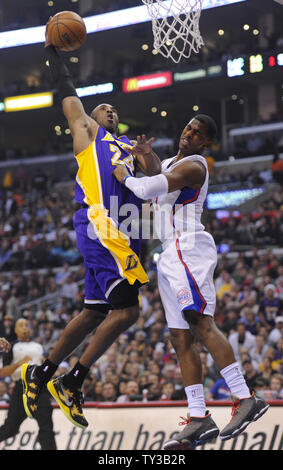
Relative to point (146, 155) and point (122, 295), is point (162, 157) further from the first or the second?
point (122, 295)

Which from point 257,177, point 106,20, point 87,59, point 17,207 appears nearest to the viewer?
point 257,177

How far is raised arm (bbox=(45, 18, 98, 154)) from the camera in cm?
551

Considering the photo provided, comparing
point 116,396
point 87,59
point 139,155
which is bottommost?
point 116,396

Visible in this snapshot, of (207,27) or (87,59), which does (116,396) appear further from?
(87,59)

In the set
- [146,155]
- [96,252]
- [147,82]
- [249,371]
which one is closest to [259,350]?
[249,371]

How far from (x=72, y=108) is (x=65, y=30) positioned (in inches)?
24.5

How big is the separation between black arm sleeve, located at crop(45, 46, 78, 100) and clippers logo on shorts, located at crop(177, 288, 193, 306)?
1.77 meters

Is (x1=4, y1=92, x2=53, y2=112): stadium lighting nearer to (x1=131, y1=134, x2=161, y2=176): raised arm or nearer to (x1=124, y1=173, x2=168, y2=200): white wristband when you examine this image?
(x1=131, y1=134, x2=161, y2=176): raised arm

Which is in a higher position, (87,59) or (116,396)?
(87,59)

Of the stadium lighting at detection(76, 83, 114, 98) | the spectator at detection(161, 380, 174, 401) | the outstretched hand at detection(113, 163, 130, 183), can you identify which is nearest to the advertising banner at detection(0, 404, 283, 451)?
the spectator at detection(161, 380, 174, 401)

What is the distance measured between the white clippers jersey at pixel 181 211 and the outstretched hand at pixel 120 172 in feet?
1.16

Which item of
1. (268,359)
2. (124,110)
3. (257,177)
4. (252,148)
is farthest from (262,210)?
(124,110)
